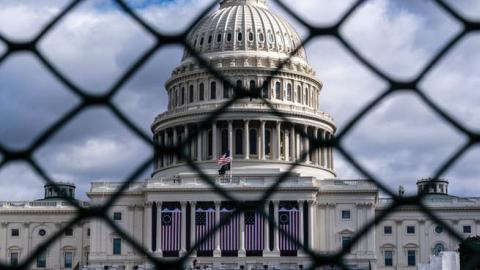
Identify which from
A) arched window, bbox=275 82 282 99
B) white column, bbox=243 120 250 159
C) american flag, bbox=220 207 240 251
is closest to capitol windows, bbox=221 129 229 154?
white column, bbox=243 120 250 159

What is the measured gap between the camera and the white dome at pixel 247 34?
87375mm

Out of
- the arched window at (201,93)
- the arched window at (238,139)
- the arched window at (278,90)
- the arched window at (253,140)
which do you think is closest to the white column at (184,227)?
the arched window at (238,139)

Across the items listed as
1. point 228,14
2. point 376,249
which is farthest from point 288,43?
point 376,249

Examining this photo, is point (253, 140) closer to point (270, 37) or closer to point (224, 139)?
point (224, 139)

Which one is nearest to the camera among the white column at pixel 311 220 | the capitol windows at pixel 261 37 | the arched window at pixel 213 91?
the white column at pixel 311 220

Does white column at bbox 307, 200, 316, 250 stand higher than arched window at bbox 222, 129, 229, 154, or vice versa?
arched window at bbox 222, 129, 229, 154

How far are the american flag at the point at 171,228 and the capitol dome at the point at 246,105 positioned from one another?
3798mm

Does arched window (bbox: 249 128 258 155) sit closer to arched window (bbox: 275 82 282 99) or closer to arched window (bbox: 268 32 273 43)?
arched window (bbox: 275 82 282 99)

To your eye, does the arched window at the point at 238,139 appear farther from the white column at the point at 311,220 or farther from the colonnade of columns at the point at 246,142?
the white column at the point at 311,220

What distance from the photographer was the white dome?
8738cm

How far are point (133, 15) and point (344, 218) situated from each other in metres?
74.3

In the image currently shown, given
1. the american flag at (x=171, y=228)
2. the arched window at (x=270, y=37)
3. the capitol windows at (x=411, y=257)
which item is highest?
the arched window at (x=270, y=37)

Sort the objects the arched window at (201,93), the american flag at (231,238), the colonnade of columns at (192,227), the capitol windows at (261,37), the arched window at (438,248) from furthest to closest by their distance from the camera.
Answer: the capitol windows at (261,37), the arched window at (201,93), the arched window at (438,248), the colonnade of columns at (192,227), the american flag at (231,238)

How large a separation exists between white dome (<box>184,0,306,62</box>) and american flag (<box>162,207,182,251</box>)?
50.2ft
